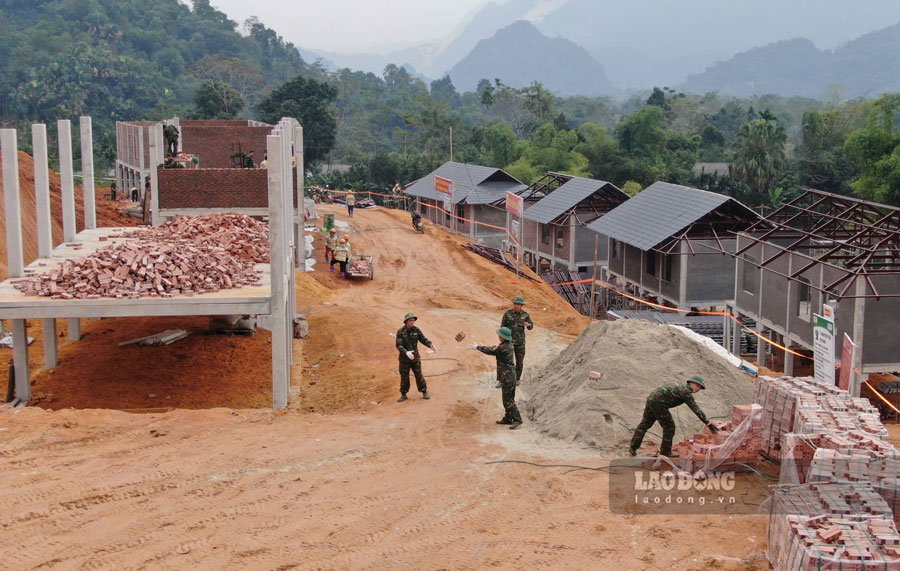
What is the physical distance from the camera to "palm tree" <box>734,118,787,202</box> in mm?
62625

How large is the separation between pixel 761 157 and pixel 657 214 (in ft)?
121

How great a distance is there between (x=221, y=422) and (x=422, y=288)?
1646 centimetres

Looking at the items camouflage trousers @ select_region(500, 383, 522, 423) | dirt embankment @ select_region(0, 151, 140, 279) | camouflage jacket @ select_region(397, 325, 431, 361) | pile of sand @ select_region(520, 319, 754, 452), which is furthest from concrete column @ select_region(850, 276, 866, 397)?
dirt embankment @ select_region(0, 151, 140, 279)

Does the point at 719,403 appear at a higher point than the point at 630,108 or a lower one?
lower

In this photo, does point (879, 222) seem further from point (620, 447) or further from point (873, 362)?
point (620, 447)

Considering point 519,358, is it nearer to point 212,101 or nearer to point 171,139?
point 171,139

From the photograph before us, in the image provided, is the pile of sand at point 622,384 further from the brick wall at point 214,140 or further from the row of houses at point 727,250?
the brick wall at point 214,140

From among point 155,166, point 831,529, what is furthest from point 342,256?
point 831,529

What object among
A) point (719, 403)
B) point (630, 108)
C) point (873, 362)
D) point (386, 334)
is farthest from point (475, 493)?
point (630, 108)

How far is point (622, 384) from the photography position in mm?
13102

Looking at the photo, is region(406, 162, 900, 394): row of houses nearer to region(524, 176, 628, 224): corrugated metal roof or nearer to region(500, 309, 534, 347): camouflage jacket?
region(524, 176, 628, 224): corrugated metal roof

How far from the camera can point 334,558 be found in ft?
29.3

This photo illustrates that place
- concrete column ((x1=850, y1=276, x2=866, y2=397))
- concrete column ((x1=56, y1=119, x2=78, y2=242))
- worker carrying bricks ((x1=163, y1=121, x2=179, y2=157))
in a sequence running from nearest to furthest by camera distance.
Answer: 1. concrete column ((x1=850, y1=276, x2=866, y2=397))
2. concrete column ((x1=56, y1=119, x2=78, y2=242))
3. worker carrying bricks ((x1=163, y1=121, x2=179, y2=157))

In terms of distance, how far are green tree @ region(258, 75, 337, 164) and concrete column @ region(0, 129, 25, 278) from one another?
47.9 m
